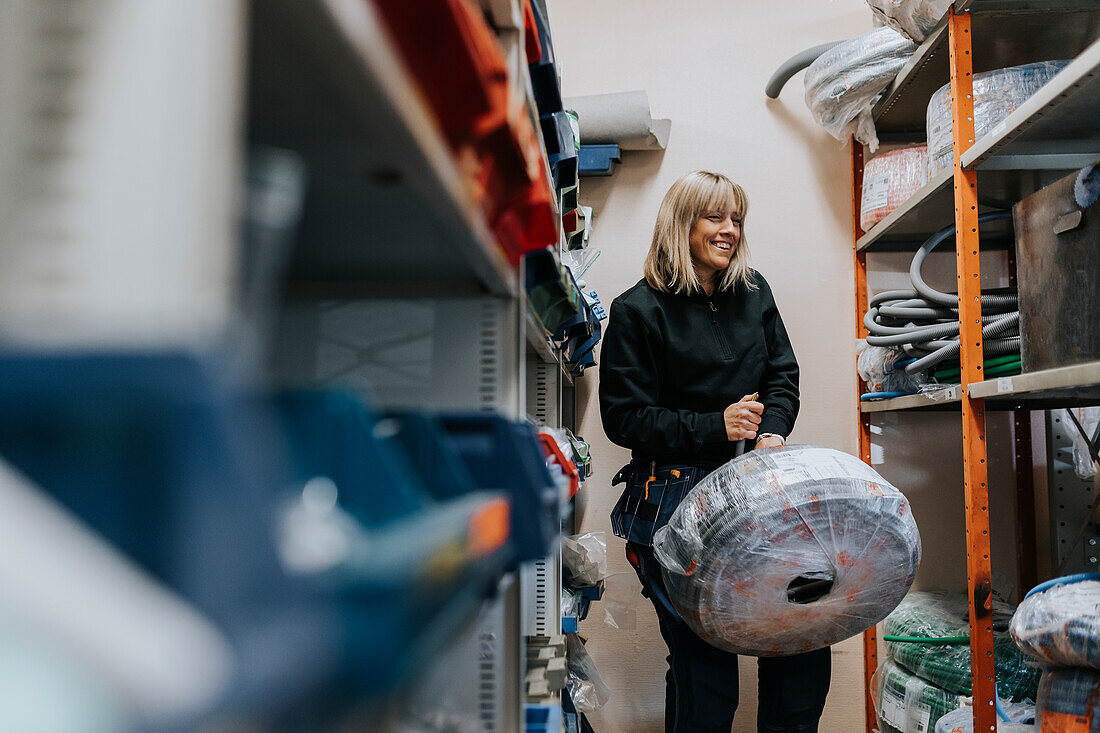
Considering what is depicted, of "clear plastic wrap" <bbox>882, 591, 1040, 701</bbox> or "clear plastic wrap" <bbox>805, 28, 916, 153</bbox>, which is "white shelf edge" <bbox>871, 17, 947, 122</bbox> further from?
"clear plastic wrap" <bbox>882, 591, 1040, 701</bbox>

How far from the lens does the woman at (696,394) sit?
72.4 inches

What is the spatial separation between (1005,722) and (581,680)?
99 centimetres

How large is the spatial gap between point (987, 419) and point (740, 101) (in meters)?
1.41

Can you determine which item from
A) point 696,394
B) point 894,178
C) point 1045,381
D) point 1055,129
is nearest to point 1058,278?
point 1045,381

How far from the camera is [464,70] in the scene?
1.70 ft

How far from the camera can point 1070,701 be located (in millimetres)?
1334

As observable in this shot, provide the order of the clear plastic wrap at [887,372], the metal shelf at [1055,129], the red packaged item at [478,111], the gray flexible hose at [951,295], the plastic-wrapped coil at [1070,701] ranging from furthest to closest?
the clear plastic wrap at [887,372] → the gray flexible hose at [951,295] → the metal shelf at [1055,129] → the plastic-wrapped coil at [1070,701] → the red packaged item at [478,111]

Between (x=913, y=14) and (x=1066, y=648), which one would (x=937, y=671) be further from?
(x=913, y=14)

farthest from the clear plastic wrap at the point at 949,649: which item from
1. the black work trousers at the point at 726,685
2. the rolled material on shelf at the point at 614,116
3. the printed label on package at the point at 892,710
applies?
the rolled material on shelf at the point at 614,116

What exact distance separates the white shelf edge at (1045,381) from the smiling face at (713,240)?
691mm

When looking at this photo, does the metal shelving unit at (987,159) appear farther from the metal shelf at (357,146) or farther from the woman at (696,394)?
the metal shelf at (357,146)

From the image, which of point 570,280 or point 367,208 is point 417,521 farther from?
point 570,280

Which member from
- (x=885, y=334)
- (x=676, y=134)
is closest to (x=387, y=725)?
(x=885, y=334)

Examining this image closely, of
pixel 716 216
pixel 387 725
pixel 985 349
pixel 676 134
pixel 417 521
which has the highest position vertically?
pixel 676 134
